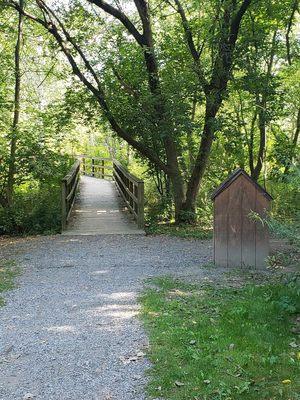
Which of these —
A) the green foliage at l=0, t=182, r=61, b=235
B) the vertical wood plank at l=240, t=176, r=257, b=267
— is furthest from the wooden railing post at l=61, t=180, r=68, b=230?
the vertical wood plank at l=240, t=176, r=257, b=267

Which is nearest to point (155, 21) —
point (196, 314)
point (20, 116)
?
point (20, 116)

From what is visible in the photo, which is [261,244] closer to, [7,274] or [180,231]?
[7,274]

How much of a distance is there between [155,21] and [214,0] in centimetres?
374

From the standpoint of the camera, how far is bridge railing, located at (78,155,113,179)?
25362mm

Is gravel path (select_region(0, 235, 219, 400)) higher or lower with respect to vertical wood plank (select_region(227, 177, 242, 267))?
lower

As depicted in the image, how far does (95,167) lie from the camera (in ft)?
88.0

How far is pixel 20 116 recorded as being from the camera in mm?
13617

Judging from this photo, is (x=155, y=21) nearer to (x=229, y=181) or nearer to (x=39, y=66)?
(x=39, y=66)

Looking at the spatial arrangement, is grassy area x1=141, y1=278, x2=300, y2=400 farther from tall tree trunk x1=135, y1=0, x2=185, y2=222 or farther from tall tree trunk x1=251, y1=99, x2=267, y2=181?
tall tree trunk x1=251, y1=99, x2=267, y2=181

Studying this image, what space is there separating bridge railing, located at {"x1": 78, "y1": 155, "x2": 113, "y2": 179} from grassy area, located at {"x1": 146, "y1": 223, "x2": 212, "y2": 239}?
1209 centimetres

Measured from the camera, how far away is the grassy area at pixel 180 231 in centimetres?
1118

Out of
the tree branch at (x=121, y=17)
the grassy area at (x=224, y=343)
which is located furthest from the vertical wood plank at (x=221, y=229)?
the tree branch at (x=121, y=17)

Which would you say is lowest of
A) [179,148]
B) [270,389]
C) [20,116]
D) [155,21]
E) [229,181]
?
[270,389]

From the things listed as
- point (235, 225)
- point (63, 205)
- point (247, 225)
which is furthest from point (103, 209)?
point (247, 225)
